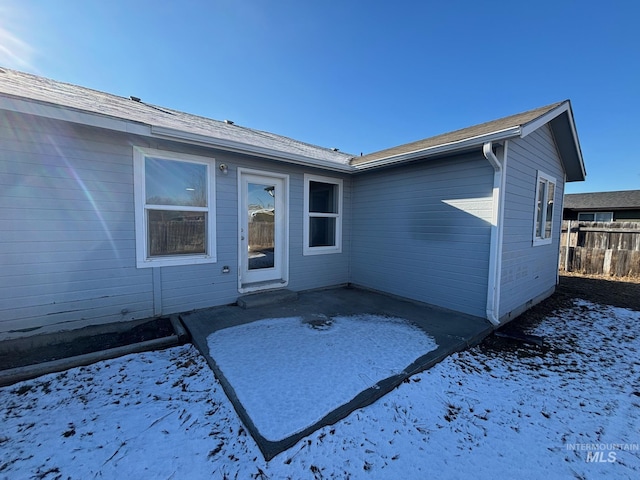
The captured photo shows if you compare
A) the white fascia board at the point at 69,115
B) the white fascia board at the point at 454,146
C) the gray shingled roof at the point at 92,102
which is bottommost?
the white fascia board at the point at 69,115

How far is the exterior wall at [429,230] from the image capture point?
3975 mm

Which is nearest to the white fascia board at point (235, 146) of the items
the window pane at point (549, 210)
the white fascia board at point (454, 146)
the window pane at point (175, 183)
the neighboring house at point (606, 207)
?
the window pane at point (175, 183)

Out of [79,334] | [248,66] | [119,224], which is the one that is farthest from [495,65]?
[79,334]

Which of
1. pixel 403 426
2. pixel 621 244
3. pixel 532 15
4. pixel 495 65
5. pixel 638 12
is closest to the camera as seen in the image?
pixel 403 426

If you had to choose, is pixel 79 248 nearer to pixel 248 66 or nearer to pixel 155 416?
pixel 155 416

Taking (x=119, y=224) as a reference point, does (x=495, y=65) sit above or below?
above

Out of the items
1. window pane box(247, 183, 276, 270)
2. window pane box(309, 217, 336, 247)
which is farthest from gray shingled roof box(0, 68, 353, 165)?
window pane box(309, 217, 336, 247)

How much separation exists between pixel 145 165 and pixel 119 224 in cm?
88

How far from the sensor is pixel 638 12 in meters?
4.34

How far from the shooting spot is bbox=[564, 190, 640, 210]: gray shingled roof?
13302 mm

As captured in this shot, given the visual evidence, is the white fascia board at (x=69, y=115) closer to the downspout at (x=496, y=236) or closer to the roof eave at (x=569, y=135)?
the downspout at (x=496, y=236)

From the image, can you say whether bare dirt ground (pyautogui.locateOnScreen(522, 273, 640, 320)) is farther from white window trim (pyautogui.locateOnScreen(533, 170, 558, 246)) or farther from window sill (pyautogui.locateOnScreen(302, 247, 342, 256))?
window sill (pyautogui.locateOnScreen(302, 247, 342, 256))

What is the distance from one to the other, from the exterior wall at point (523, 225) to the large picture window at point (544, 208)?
15cm

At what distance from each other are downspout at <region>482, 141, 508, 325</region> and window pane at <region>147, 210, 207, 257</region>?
172 inches
